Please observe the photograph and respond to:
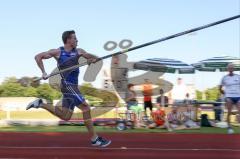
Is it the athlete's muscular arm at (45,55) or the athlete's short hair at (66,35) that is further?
the athlete's short hair at (66,35)

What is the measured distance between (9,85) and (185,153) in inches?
1309

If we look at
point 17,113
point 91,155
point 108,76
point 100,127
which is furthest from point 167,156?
point 17,113

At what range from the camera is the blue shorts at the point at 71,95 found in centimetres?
726

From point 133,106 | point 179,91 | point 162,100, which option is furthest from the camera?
point 179,91

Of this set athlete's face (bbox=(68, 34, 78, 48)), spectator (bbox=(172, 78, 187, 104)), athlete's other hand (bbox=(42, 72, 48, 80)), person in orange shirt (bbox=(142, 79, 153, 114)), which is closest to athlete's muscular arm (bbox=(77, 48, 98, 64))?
athlete's face (bbox=(68, 34, 78, 48))

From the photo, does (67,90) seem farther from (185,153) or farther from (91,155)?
(185,153)

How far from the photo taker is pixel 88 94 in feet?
56.4

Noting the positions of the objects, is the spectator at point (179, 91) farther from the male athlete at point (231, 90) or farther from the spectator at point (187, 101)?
the male athlete at point (231, 90)

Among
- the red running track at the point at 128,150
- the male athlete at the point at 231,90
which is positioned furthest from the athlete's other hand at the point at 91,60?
the male athlete at the point at 231,90

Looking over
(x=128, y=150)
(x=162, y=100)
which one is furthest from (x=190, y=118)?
(x=128, y=150)

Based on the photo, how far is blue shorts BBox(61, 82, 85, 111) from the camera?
7.26 m

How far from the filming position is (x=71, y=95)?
7297 millimetres

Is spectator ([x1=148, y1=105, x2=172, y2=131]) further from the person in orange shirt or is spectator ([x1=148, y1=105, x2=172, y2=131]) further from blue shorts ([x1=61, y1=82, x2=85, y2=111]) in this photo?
blue shorts ([x1=61, y1=82, x2=85, y2=111])

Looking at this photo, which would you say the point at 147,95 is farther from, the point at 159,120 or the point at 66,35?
the point at 66,35
